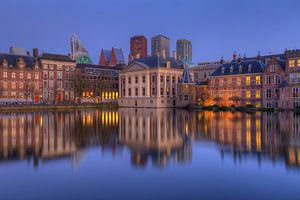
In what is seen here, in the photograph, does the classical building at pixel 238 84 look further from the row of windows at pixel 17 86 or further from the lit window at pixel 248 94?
the row of windows at pixel 17 86

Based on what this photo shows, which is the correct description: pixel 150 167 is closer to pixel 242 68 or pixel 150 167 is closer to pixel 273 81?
pixel 273 81

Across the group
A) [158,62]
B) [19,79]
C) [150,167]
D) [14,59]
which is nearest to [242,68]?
[158,62]

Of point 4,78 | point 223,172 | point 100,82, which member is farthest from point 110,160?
point 100,82

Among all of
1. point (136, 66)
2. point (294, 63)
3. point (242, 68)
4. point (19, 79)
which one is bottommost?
point (19, 79)

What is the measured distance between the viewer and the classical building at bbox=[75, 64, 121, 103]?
349 feet

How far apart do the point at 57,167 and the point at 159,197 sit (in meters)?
6.40

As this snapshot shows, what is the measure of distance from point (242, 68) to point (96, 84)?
173ft

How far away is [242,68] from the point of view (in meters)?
82.9

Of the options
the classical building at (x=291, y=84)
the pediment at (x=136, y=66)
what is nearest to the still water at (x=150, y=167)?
the classical building at (x=291, y=84)

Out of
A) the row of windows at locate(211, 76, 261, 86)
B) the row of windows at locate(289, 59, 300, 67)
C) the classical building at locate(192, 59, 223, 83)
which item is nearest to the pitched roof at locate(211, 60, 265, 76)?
the row of windows at locate(211, 76, 261, 86)

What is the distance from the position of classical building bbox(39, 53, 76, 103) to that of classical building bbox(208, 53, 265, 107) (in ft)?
151

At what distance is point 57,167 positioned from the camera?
15.2m

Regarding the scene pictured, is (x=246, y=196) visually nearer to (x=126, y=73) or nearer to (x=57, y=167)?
(x=57, y=167)

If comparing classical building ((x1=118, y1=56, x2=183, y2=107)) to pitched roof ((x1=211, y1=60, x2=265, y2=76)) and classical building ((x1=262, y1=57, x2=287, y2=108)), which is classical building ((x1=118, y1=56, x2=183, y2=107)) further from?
classical building ((x1=262, y1=57, x2=287, y2=108))
